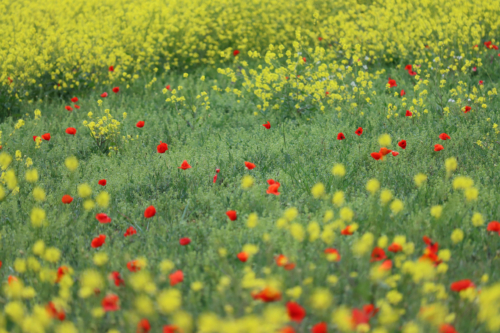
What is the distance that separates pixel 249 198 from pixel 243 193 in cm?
6

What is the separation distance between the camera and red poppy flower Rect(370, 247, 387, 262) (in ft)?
5.52

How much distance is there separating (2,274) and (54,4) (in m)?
5.97

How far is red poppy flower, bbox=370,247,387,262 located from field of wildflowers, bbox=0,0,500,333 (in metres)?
0.01

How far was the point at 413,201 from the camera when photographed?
2.49m

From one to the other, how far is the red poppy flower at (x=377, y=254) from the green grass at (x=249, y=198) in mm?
54

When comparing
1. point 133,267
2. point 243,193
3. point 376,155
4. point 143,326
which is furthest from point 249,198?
point 143,326

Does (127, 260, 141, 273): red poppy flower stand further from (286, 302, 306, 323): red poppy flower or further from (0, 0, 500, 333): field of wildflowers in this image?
(286, 302, 306, 323): red poppy flower

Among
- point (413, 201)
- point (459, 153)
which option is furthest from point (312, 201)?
→ point (459, 153)

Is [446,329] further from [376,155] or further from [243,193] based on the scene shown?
[243,193]

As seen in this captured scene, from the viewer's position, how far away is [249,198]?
2598 millimetres

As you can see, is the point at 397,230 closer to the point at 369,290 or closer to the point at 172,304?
the point at 369,290

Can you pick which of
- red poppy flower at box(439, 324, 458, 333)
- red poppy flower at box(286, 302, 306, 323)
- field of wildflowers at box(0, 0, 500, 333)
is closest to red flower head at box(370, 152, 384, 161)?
field of wildflowers at box(0, 0, 500, 333)

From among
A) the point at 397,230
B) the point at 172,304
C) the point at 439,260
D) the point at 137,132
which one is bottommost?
the point at 137,132

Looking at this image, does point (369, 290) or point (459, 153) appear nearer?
point (369, 290)
